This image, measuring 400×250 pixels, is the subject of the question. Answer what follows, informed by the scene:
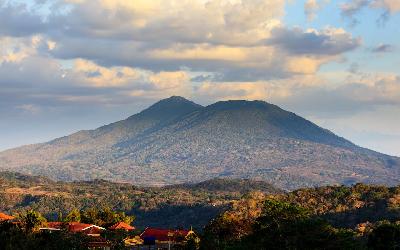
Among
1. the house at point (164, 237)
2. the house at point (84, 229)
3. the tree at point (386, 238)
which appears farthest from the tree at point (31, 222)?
the house at point (164, 237)

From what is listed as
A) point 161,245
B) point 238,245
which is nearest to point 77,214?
point 161,245

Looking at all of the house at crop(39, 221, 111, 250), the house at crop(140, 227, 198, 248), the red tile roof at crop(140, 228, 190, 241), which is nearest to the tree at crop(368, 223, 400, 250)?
the house at crop(39, 221, 111, 250)

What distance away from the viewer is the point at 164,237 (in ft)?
500

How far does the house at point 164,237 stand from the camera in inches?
5688

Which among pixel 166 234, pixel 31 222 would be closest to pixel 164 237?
pixel 166 234

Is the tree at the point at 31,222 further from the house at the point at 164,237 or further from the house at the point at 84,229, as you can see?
the house at the point at 164,237

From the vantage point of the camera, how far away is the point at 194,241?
118m

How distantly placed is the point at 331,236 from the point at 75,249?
30530mm

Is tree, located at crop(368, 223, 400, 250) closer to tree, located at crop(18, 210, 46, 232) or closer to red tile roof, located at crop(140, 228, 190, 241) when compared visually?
tree, located at crop(18, 210, 46, 232)

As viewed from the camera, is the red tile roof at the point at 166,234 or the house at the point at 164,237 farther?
the red tile roof at the point at 166,234

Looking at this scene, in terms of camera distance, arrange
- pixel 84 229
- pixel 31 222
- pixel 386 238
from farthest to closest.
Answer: pixel 84 229 → pixel 386 238 → pixel 31 222

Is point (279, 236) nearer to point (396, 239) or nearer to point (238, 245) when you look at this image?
point (238, 245)

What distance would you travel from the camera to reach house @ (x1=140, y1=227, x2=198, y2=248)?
474 ft

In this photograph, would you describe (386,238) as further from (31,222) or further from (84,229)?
(84,229)
